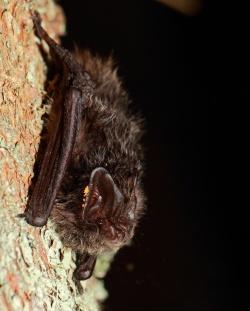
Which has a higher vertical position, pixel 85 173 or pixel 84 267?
pixel 85 173

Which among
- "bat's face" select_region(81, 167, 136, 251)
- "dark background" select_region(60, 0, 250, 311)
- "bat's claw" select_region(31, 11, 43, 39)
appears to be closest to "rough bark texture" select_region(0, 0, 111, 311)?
"bat's claw" select_region(31, 11, 43, 39)

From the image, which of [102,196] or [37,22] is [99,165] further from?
[37,22]

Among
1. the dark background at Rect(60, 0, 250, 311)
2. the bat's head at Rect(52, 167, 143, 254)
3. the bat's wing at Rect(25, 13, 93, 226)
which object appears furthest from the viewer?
the dark background at Rect(60, 0, 250, 311)

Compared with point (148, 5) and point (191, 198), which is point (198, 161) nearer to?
point (191, 198)

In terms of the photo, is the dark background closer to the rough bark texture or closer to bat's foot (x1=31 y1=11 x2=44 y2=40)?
the rough bark texture

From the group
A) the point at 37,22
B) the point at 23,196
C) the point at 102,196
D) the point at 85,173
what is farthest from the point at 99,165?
the point at 37,22

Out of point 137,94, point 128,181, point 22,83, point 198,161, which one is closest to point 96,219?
point 128,181
